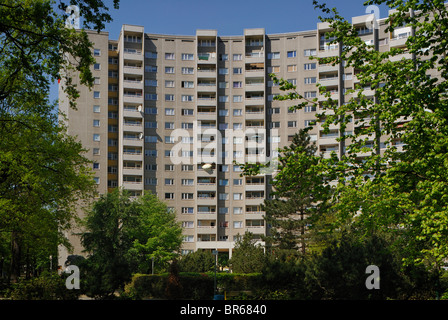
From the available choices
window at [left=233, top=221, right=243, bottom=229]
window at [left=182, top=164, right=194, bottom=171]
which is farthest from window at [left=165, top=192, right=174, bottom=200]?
window at [left=233, top=221, right=243, bottom=229]

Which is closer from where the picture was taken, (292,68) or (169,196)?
(169,196)

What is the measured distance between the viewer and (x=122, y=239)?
156ft

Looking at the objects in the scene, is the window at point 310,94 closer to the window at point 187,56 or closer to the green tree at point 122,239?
the window at point 187,56

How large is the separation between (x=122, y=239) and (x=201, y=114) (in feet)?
164

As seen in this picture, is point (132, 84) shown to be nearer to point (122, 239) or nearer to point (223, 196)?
point (223, 196)

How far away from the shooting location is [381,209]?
15898mm

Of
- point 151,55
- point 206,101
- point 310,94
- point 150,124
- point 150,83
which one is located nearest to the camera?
point 150,124

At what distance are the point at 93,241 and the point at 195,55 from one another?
193 ft

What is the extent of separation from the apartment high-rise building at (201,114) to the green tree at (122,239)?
25699 mm

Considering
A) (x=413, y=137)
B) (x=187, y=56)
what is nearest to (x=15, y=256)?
(x=413, y=137)

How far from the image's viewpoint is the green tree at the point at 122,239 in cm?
2559
